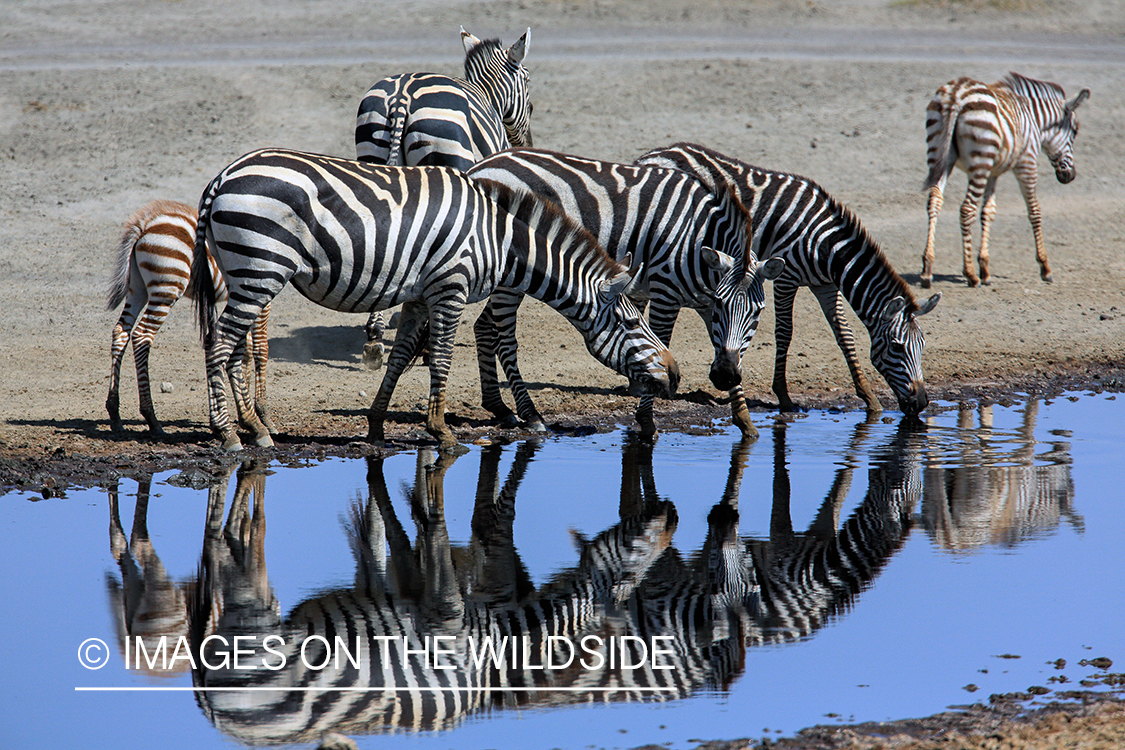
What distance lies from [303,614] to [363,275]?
3003 mm

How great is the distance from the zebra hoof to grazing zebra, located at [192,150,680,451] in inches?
64.1

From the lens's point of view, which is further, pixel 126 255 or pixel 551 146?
pixel 551 146

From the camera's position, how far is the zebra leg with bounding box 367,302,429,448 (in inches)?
323

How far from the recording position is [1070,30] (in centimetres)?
2462

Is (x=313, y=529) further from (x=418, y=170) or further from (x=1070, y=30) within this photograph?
(x=1070, y=30)

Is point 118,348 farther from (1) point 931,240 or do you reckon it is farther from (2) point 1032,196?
(2) point 1032,196

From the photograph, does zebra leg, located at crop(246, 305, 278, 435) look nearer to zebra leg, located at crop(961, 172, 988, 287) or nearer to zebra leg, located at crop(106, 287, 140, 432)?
zebra leg, located at crop(106, 287, 140, 432)

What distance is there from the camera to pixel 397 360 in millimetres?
8391

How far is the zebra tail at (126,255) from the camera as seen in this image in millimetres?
8367

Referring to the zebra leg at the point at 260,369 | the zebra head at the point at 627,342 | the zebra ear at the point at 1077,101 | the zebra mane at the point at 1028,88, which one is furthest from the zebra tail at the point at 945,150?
the zebra leg at the point at 260,369

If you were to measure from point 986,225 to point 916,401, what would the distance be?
5.87 m

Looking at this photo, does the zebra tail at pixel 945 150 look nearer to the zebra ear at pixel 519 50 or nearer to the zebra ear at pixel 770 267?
the zebra ear at pixel 519 50

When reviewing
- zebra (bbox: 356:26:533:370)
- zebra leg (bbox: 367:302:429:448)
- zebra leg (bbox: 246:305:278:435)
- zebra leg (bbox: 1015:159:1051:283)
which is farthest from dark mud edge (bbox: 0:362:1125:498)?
zebra leg (bbox: 1015:159:1051:283)

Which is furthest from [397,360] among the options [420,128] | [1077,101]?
[1077,101]
